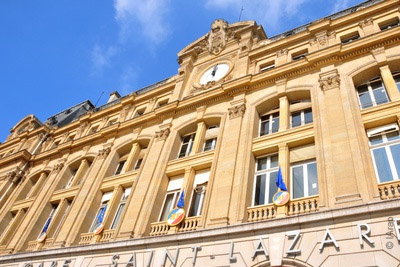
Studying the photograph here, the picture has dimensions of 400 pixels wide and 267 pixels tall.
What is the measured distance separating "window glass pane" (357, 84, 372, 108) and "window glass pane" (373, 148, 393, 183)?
3147mm

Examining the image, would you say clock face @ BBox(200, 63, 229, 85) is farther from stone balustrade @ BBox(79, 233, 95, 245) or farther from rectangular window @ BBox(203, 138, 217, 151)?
stone balustrade @ BBox(79, 233, 95, 245)

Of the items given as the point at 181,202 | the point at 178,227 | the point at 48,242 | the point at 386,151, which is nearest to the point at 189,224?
the point at 178,227

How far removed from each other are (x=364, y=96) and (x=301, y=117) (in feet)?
10.0

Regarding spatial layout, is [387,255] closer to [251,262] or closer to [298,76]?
[251,262]

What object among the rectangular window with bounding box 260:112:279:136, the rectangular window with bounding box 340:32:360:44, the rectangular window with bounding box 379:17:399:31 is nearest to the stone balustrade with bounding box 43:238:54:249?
the rectangular window with bounding box 260:112:279:136

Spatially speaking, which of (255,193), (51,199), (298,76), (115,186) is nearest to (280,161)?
(255,193)

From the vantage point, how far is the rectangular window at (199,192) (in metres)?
15.3

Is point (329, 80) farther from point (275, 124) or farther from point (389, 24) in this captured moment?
point (389, 24)

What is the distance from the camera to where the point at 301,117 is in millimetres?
16516

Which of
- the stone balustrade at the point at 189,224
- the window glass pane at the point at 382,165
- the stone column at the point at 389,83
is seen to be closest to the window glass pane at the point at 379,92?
the stone column at the point at 389,83

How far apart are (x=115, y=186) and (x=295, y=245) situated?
12.2 meters

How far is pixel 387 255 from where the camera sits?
8.88m

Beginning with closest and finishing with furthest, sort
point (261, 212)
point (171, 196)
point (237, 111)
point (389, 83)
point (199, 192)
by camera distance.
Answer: point (261, 212)
point (389, 83)
point (199, 192)
point (171, 196)
point (237, 111)

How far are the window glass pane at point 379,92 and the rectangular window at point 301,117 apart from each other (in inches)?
119
